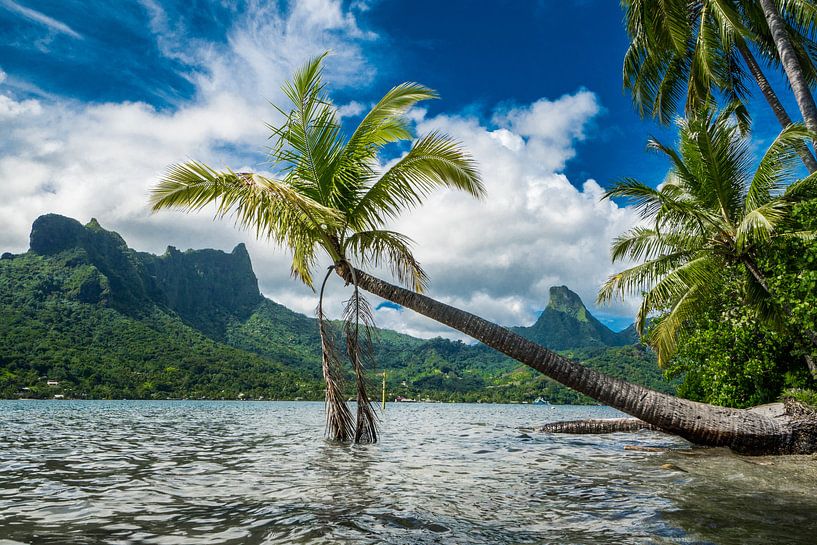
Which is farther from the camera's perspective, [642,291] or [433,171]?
[642,291]

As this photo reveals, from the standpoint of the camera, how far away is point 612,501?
600 centimetres

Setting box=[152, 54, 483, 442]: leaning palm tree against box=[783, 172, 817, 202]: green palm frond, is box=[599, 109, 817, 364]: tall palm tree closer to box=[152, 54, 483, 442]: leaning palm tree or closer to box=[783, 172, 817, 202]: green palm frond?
box=[783, 172, 817, 202]: green palm frond

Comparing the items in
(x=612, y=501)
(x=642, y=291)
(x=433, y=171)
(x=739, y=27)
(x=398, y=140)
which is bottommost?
(x=612, y=501)

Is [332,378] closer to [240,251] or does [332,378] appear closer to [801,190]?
[801,190]

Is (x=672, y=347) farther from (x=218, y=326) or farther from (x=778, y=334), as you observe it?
(x=218, y=326)

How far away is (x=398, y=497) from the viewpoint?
6.17 m

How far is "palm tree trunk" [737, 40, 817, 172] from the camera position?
557 inches

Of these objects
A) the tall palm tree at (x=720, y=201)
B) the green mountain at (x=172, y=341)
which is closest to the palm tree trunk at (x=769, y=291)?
the tall palm tree at (x=720, y=201)

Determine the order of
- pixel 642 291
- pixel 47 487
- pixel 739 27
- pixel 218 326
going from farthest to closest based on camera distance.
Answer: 1. pixel 218 326
2. pixel 642 291
3. pixel 739 27
4. pixel 47 487

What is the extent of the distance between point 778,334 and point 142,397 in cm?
7243

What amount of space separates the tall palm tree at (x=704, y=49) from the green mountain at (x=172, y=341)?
203 feet

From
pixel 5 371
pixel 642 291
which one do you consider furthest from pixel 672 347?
pixel 5 371

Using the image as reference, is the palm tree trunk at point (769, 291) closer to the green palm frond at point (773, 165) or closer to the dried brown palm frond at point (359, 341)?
the green palm frond at point (773, 165)

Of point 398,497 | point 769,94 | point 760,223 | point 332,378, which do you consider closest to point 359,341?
point 332,378
